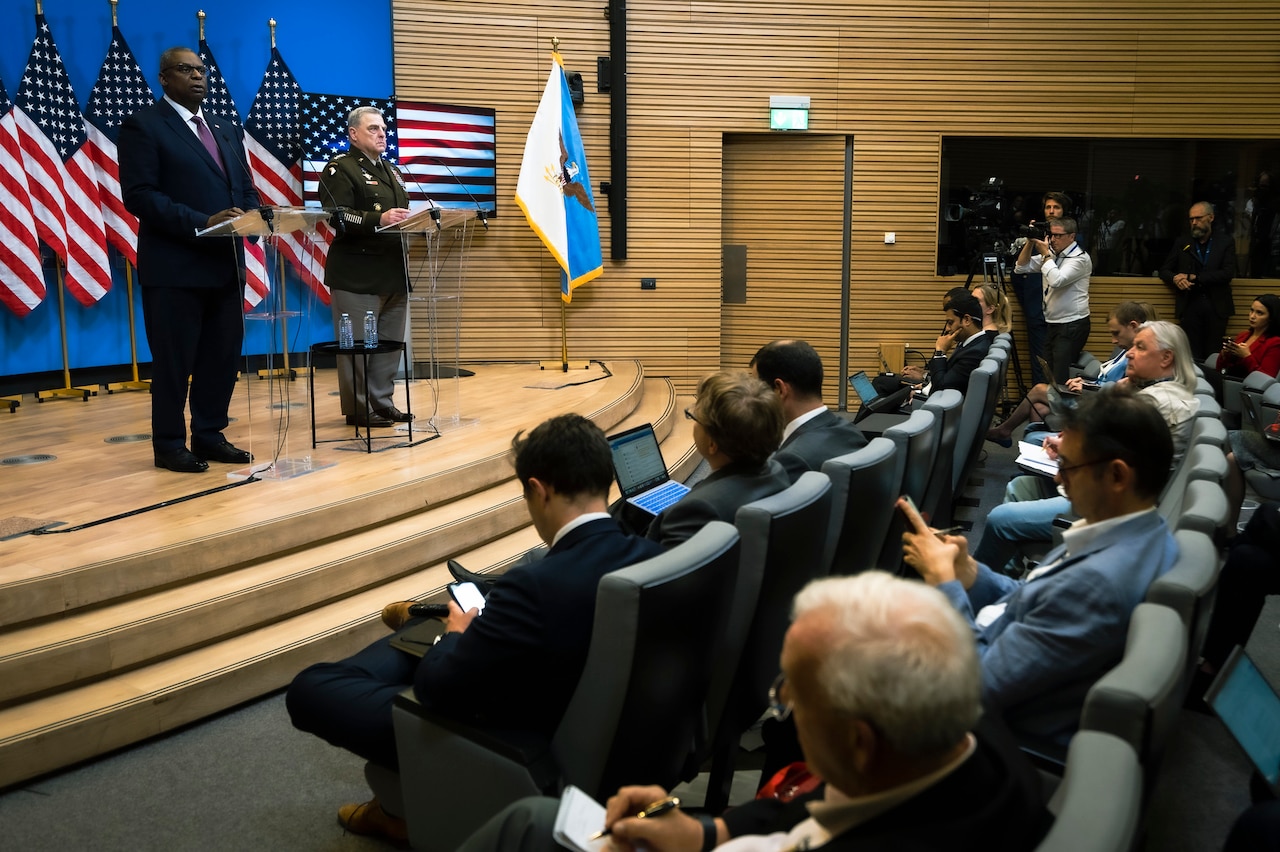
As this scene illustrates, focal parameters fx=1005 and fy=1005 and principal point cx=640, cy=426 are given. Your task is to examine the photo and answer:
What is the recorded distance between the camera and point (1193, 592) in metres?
1.74

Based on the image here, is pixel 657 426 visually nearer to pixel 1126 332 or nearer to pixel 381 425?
pixel 381 425

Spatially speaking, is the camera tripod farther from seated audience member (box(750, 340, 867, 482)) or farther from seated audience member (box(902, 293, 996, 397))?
seated audience member (box(750, 340, 867, 482))

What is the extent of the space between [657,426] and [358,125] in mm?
2746

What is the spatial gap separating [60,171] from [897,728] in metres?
6.93

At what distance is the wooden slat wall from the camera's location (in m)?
8.41

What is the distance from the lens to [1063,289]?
8008 millimetres

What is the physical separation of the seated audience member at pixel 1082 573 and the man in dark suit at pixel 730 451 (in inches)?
18.5

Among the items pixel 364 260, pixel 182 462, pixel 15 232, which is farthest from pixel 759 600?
pixel 15 232

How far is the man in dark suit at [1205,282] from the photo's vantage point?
8.10 metres

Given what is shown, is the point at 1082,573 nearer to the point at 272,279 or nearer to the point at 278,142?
the point at 272,279

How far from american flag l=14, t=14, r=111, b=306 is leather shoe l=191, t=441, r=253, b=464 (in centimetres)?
279

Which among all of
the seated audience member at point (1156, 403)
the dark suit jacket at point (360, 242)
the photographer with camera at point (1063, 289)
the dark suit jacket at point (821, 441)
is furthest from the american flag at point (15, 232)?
the photographer with camera at point (1063, 289)

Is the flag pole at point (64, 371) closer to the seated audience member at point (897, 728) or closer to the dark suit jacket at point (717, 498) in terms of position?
the dark suit jacket at point (717, 498)

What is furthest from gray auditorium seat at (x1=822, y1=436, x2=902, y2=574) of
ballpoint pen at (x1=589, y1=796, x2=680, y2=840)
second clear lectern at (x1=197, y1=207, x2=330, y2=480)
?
second clear lectern at (x1=197, y1=207, x2=330, y2=480)
